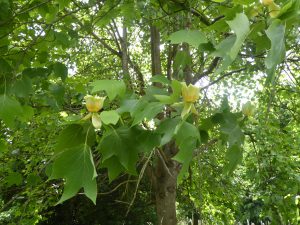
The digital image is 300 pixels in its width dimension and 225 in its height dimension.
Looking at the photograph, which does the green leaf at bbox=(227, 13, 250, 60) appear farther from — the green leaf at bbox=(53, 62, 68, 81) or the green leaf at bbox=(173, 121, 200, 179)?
the green leaf at bbox=(53, 62, 68, 81)

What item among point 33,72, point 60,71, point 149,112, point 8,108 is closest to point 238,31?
point 149,112

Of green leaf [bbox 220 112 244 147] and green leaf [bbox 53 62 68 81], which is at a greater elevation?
green leaf [bbox 53 62 68 81]

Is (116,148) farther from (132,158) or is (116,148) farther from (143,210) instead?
(143,210)

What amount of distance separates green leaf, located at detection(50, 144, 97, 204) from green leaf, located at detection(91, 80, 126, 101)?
18 centimetres

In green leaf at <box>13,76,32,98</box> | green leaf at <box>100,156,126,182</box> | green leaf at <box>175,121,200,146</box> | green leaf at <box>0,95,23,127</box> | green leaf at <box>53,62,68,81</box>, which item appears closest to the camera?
green leaf at <box>175,121,200,146</box>

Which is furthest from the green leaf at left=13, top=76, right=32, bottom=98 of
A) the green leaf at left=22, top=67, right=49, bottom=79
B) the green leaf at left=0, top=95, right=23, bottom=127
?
the green leaf at left=0, top=95, right=23, bottom=127

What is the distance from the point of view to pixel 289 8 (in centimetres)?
78

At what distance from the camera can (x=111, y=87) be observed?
1.12 meters

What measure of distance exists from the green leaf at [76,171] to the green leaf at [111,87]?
185 millimetres

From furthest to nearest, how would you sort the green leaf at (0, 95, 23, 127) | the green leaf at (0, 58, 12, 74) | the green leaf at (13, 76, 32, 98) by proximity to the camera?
the green leaf at (0, 58, 12, 74) < the green leaf at (13, 76, 32, 98) < the green leaf at (0, 95, 23, 127)

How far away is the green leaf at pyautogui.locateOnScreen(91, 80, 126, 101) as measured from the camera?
1.09 metres

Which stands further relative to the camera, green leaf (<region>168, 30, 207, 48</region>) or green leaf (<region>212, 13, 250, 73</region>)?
green leaf (<region>168, 30, 207, 48</region>)

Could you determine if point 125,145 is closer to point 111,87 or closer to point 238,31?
point 111,87

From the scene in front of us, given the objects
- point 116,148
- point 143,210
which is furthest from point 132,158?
point 143,210
